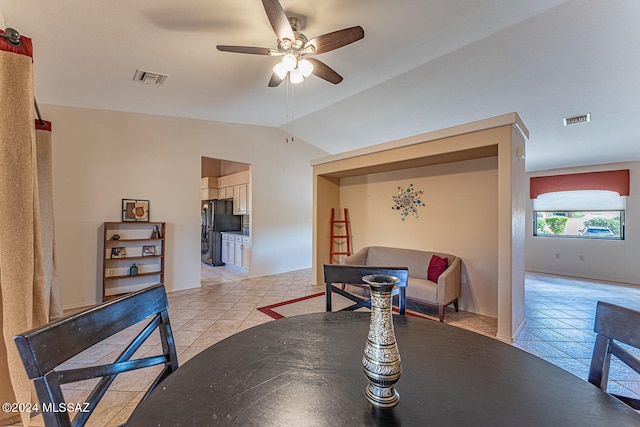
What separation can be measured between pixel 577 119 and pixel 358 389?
17.0 ft

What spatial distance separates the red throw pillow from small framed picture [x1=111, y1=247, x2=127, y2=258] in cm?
450

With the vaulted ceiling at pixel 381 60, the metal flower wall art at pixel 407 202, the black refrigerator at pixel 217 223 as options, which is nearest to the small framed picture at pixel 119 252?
the vaulted ceiling at pixel 381 60

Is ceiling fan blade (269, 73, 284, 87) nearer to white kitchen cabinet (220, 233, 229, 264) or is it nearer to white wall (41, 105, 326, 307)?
white wall (41, 105, 326, 307)

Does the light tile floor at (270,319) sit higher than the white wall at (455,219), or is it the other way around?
the white wall at (455,219)

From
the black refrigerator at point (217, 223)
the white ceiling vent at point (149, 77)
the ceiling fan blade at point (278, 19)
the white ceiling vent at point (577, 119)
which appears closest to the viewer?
the ceiling fan blade at point (278, 19)

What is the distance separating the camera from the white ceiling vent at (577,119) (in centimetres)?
380

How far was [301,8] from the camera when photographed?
91.7 inches

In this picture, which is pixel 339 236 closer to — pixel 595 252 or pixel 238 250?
pixel 238 250

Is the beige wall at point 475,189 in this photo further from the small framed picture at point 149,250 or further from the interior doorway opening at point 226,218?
the small framed picture at point 149,250

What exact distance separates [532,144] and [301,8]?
15.9 ft

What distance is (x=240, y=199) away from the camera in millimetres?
6223

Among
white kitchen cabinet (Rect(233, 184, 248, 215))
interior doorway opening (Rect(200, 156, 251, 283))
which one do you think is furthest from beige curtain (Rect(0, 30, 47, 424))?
white kitchen cabinet (Rect(233, 184, 248, 215))

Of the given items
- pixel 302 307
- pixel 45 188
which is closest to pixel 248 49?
pixel 45 188

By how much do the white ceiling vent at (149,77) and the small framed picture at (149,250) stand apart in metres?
2.47
